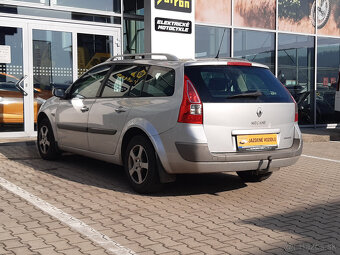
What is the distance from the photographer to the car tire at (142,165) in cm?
508

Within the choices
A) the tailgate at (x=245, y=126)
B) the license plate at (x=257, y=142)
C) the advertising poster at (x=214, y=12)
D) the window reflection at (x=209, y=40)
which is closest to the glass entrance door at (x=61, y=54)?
the window reflection at (x=209, y=40)

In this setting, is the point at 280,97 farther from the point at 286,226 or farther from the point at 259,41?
the point at 259,41

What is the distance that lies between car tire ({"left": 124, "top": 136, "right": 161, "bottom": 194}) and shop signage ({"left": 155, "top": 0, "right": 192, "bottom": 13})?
5802 millimetres

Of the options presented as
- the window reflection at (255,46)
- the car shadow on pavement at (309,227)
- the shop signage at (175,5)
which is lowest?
the car shadow on pavement at (309,227)

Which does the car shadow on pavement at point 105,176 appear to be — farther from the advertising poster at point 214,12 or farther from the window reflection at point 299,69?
the window reflection at point 299,69

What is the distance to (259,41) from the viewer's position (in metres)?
13.3

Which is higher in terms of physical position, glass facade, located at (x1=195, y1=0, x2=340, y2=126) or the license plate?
Result: glass facade, located at (x1=195, y1=0, x2=340, y2=126)

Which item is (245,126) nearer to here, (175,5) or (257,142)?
(257,142)

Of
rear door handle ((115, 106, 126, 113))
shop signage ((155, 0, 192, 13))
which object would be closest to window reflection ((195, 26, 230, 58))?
shop signage ((155, 0, 192, 13))

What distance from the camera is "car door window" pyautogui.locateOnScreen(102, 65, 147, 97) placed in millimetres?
5520

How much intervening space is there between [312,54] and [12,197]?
11.5 m

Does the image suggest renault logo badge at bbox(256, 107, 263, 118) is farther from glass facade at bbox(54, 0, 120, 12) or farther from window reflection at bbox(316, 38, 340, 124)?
window reflection at bbox(316, 38, 340, 124)

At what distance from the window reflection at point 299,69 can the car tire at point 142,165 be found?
29.5 feet

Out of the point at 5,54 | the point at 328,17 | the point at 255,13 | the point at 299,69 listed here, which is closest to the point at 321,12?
the point at 328,17
